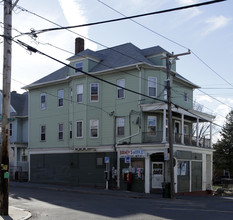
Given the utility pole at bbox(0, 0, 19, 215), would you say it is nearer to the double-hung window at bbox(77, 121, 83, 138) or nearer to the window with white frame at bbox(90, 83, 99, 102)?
the window with white frame at bbox(90, 83, 99, 102)

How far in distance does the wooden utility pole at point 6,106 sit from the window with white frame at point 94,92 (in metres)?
18.5

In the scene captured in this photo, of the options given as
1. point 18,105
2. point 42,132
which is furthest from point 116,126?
point 18,105

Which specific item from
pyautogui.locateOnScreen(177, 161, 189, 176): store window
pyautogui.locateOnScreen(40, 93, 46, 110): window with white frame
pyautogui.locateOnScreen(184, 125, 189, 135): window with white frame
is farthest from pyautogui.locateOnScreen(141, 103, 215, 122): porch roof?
pyautogui.locateOnScreen(40, 93, 46, 110): window with white frame

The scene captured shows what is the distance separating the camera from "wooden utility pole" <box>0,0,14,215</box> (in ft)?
46.9

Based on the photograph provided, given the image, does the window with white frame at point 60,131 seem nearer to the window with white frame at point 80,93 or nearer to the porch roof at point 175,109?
the window with white frame at point 80,93

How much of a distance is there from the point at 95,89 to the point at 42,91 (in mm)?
7434

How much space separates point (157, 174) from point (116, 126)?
17.7ft

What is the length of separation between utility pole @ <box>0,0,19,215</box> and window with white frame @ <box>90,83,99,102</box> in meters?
18.4

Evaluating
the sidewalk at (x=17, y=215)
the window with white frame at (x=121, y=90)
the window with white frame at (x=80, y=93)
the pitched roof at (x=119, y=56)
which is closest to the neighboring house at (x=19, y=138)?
the pitched roof at (x=119, y=56)

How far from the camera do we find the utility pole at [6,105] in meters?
14.3

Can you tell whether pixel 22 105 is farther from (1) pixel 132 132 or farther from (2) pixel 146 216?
(2) pixel 146 216

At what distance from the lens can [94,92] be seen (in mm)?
33219

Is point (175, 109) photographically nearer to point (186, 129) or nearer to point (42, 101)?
point (186, 129)

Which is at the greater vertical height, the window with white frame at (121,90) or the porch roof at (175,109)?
the window with white frame at (121,90)
